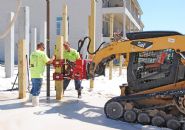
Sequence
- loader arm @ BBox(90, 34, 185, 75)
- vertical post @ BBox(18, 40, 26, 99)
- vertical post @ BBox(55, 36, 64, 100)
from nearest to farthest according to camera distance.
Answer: loader arm @ BBox(90, 34, 185, 75)
vertical post @ BBox(55, 36, 64, 100)
vertical post @ BBox(18, 40, 26, 99)

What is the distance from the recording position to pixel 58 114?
970 centimetres

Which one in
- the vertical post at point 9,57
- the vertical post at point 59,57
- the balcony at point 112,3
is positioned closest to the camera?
the vertical post at point 59,57

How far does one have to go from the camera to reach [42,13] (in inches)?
1642

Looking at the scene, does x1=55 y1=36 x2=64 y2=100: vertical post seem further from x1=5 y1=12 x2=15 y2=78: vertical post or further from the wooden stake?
x1=5 y1=12 x2=15 y2=78: vertical post

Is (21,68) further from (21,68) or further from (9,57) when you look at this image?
(9,57)

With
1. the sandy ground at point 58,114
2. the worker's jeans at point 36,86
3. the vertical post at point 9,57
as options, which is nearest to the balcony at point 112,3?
the vertical post at point 9,57

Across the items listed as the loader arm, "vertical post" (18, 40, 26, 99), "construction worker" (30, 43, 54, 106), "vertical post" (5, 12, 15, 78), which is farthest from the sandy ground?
"vertical post" (5, 12, 15, 78)

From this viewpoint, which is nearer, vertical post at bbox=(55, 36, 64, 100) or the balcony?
vertical post at bbox=(55, 36, 64, 100)

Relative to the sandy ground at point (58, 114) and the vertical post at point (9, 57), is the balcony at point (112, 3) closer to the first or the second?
the vertical post at point (9, 57)

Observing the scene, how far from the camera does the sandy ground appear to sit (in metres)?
8.40

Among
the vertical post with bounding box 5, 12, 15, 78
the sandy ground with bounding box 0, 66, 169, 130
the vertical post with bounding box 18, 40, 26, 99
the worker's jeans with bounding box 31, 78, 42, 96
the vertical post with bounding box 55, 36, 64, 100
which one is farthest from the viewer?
the vertical post with bounding box 5, 12, 15, 78

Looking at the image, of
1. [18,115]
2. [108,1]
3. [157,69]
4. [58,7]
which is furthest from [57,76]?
[108,1]

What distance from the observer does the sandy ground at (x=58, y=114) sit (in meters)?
8.40

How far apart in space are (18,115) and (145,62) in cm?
314
